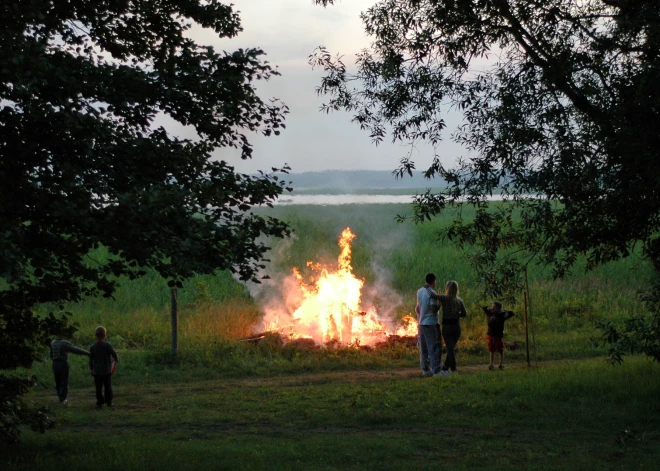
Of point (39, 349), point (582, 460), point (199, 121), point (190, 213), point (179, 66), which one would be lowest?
point (582, 460)

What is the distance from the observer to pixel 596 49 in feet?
34.8

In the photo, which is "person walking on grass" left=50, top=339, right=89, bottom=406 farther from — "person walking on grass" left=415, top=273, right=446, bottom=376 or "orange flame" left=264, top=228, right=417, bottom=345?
"orange flame" left=264, top=228, right=417, bottom=345

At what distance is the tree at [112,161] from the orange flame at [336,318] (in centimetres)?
1165

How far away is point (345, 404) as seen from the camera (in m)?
13.1

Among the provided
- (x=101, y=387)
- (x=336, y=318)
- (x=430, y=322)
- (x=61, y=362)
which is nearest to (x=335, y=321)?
(x=336, y=318)

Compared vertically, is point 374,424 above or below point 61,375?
below

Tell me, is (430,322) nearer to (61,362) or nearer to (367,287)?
(61,362)

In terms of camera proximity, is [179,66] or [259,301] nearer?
[179,66]

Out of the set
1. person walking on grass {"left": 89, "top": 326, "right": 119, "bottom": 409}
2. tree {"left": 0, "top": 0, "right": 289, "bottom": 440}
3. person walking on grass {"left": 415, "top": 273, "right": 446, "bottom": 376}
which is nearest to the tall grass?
person walking on grass {"left": 415, "top": 273, "right": 446, "bottom": 376}

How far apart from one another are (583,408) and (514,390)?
145 centimetres

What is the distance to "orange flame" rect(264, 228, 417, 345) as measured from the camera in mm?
21328

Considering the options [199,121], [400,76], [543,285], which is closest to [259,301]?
[543,285]

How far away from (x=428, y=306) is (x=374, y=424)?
179 inches

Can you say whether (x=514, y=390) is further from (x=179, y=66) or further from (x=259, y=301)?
(x=259, y=301)
